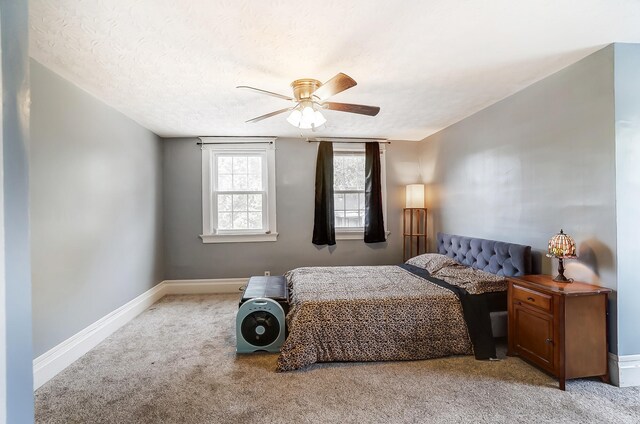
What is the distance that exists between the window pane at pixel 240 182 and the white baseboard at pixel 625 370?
4359 mm

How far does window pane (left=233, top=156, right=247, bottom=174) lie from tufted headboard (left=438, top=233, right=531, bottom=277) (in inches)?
121

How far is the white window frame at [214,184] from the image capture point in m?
4.55

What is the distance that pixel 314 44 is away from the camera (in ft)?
6.67

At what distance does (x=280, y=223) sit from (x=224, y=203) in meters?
0.91

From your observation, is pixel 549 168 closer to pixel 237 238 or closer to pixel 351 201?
pixel 351 201

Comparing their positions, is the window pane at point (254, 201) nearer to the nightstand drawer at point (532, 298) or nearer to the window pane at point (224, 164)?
the window pane at point (224, 164)

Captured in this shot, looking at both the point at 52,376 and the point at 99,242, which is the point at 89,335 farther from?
the point at 99,242

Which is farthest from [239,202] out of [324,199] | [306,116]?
[306,116]

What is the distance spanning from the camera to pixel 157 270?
4316 millimetres

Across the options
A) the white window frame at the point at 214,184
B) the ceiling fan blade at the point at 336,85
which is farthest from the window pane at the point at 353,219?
the ceiling fan blade at the point at 336,85

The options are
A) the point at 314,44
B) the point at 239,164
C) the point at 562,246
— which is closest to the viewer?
the point at 314,44

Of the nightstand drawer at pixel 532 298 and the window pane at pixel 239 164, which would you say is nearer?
the nightstand drawer at pixel 532 298

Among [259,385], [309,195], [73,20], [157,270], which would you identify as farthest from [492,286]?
[157,270]

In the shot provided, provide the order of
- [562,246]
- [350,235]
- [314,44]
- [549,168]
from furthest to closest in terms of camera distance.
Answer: [350,235], [549,168], [562,246], [314,44]
